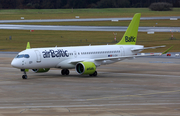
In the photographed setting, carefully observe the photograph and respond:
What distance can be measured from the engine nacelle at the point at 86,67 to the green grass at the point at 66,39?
35438 millimetres

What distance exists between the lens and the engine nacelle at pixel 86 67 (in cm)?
4000

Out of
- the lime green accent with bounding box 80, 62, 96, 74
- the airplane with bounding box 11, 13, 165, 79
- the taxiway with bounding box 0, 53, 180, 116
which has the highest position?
the airplane with bounding box 11, 13, 165, 79

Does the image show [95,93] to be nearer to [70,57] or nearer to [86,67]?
[86,67]

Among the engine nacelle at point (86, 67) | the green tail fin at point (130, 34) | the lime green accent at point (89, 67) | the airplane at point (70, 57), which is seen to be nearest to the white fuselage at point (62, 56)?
the airplane at point (70, 57)

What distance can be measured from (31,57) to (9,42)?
171ft

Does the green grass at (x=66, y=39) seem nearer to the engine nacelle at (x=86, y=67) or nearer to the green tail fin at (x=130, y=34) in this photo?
the green tail fin at (x=130, y=34)

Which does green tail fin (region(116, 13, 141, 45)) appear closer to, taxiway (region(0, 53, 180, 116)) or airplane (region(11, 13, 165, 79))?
airplane (region(11, 13, 165, 79))

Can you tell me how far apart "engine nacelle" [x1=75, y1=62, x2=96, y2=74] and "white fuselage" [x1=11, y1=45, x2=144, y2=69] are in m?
0.90

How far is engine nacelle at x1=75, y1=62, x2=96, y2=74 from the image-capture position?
40.0m

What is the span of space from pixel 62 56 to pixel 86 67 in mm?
3764

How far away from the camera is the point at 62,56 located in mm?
41781

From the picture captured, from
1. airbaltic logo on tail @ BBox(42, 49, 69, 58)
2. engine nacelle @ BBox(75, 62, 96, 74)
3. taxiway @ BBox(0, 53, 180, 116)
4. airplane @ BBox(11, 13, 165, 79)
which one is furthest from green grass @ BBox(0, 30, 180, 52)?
airbaltic logo on tail @ BBox(42, 49, 69, 58)

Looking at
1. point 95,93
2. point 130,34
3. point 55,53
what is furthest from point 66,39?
point 95,93

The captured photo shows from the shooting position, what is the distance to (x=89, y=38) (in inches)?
3654
